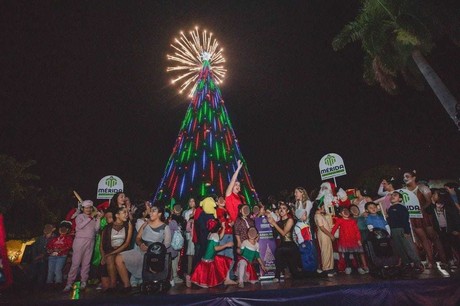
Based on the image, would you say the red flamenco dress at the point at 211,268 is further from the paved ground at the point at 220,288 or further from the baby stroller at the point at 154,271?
the baby stroller at the point at 154,271

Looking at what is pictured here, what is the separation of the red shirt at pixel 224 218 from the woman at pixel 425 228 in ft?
16.5

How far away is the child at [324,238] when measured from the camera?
24.2 feet

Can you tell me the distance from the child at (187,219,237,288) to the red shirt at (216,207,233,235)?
282 millimetres

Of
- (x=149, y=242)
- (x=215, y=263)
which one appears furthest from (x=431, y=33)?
(x=149, y=242)

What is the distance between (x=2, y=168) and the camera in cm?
2275

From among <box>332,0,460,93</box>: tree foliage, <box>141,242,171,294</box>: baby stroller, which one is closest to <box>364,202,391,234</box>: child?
<box>141,242,171,294</box>: baby stroller

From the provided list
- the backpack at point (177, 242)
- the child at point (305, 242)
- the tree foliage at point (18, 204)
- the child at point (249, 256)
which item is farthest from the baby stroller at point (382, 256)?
the tree foliage at point (18, 204)

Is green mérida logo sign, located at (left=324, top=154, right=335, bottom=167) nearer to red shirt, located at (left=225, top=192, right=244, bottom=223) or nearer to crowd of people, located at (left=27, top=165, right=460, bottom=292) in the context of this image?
crowd of people, located at (left=27, top=165, right=460, bottom=292)

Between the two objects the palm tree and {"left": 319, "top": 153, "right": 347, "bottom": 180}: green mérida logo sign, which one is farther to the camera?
the palm tree

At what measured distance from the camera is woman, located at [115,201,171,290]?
6.21 metres

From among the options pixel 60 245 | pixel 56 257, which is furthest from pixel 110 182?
pixel 56 257

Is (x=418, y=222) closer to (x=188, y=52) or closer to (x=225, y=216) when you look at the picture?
(x=225, y=216)

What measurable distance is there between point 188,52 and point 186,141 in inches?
221

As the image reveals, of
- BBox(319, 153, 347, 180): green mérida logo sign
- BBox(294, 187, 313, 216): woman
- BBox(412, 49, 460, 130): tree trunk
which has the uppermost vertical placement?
BBox(412, 49, 460, 130): tree trunk
